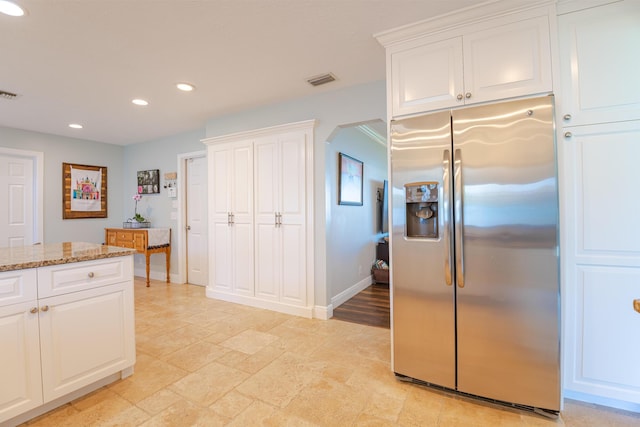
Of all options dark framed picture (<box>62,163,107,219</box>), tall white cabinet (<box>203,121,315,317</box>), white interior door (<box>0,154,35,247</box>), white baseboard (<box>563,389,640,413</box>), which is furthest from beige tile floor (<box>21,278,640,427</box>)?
dark framed picture (<box>62,163,107,219</box>)

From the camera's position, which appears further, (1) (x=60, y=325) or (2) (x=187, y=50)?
(2) (x=187, y=50)

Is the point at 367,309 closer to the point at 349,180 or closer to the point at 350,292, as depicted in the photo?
the point at 350,292

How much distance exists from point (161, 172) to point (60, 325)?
147 inches

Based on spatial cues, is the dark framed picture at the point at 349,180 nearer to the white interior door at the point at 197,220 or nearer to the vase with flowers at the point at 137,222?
the white interior door at the point at 197,220

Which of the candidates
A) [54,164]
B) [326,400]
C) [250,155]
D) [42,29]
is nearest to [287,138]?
[250,155]

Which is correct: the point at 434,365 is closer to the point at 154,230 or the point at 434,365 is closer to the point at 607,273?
the point at 607,273

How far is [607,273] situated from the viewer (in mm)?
1614

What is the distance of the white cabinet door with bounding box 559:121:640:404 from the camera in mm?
1569

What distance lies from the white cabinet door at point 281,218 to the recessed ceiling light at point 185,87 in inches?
34.4

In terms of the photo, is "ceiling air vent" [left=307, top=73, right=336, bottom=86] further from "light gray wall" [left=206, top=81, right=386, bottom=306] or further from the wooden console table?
the wooden console table

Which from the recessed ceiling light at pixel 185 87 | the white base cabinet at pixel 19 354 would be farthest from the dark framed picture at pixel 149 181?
the white base cabinet at pixel 19 354

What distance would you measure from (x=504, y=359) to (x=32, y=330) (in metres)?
2.65

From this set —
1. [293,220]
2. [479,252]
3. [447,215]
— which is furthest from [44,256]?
[479,252]

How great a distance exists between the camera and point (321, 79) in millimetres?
2766
